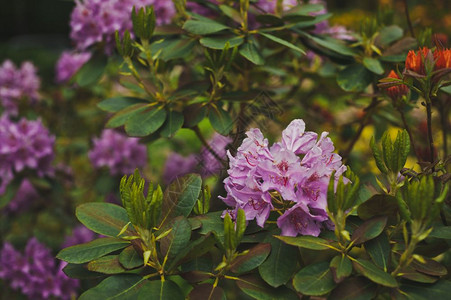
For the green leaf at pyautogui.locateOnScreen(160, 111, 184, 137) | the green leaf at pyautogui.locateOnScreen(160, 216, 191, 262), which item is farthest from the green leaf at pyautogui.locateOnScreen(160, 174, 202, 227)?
the green leaf at pyautogui.locateOnScreen(160, 111, 184, 137)

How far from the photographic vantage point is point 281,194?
785mm

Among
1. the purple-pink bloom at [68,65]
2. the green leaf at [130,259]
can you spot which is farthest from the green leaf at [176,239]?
the purple-pink bloom at [68,65]

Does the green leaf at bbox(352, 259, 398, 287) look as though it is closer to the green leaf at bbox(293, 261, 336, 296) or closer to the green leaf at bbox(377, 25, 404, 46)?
the green leaf at bbox(293, 261, 336, 296)

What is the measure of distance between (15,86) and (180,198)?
2316 mm

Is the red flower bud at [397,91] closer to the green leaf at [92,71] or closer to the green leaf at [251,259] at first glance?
the green leaf at [251,259]

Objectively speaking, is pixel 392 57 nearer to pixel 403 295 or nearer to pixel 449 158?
pixel 449 158

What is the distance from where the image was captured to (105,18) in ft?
5.18

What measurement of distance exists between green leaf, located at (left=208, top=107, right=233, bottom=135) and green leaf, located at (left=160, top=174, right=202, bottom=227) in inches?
11.9

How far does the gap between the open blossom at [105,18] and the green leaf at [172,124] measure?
1.55 feet

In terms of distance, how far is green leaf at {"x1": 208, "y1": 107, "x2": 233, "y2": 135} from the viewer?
48.0 inches

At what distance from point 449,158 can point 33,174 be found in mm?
1807

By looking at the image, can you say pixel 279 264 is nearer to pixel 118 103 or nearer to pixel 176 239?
pixel 176 239

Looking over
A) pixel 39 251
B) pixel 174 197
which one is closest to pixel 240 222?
pixel 174 197

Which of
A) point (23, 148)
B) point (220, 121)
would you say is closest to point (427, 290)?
point (220, 121)
